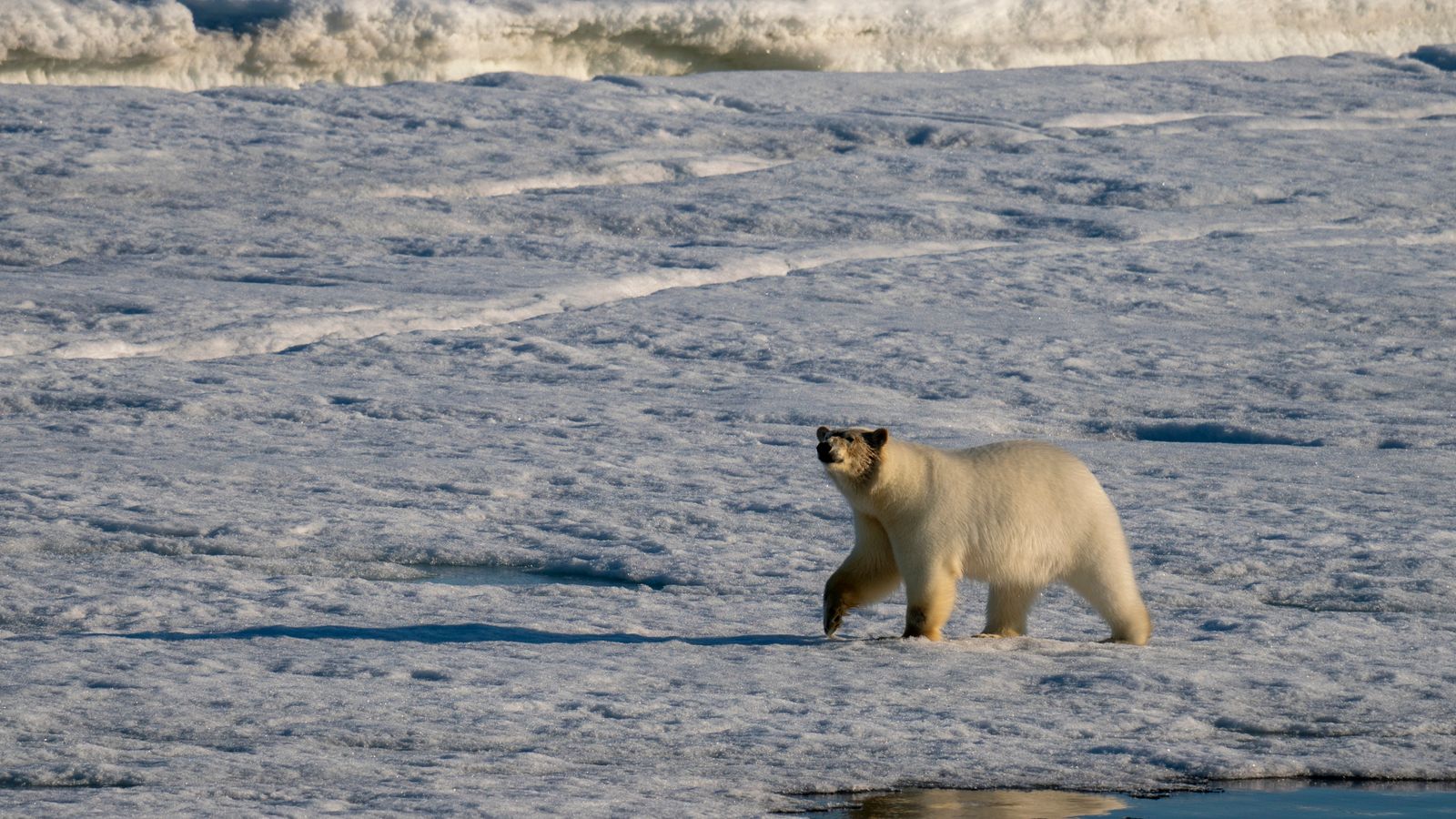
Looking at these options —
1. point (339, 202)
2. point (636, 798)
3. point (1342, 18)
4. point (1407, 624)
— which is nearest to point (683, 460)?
point (1407, 624)

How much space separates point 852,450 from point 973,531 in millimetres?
392

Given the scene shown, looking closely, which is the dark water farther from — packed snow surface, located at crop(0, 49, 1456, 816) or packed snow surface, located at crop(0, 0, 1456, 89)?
packed snow surface, located at crop(0, 0, 1456, 89)

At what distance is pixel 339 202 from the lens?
38.1 ft

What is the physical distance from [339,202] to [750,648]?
7641 mm

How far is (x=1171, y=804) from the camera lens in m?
3.66

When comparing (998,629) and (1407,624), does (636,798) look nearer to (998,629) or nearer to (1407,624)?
(998,629)

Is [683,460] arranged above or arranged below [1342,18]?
below

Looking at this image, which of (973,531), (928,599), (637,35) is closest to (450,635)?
(928,599)

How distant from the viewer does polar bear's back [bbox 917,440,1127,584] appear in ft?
15.6

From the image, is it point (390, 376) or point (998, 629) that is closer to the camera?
point (998, 629)

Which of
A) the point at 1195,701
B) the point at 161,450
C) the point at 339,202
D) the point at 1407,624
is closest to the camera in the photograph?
the point at 1195,701

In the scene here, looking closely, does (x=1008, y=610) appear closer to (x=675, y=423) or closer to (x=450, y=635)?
(x=450, y=635)

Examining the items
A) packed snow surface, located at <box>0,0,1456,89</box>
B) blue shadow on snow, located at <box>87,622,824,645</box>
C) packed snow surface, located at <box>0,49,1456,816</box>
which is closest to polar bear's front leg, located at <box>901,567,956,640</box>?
packed snow surface, located at <box>0,49,1456,816</box>

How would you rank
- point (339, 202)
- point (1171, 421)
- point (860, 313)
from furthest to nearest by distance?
point (339, 202), point (860, 313), point (1171, 421)
